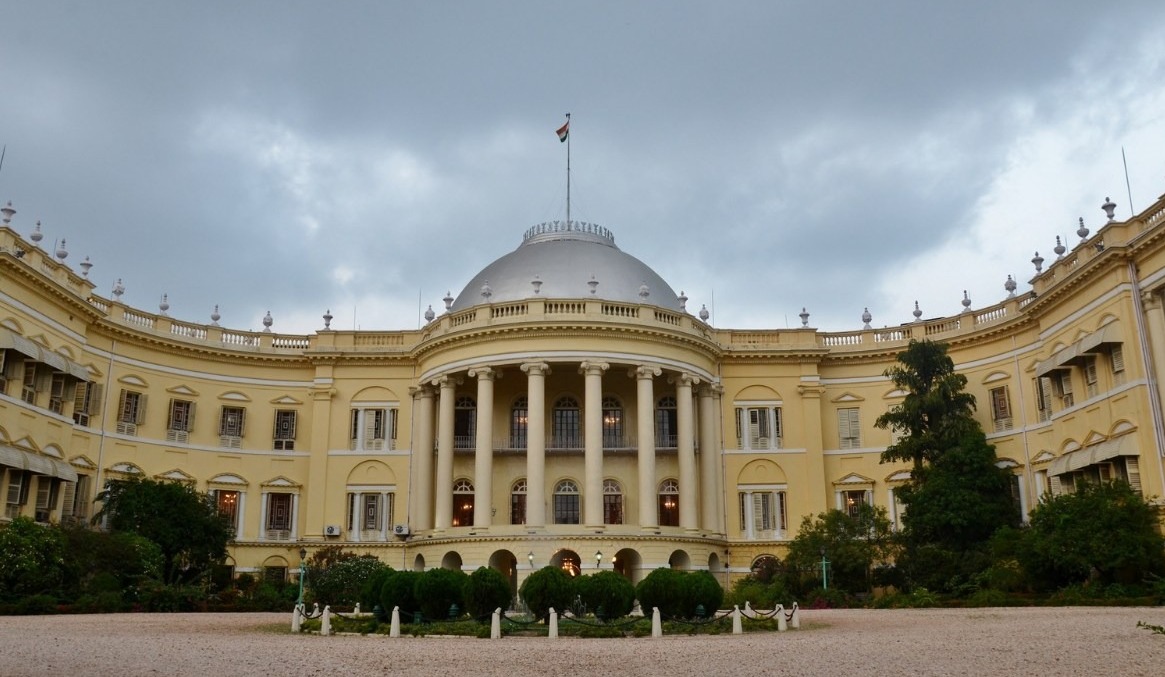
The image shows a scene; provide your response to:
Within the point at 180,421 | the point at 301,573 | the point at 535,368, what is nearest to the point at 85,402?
the point at 180,421

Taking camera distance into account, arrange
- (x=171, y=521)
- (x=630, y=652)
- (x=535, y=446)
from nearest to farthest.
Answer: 1. (x=630, y=652)
2. (x=171, y=521)
3. (x=535, y=446)

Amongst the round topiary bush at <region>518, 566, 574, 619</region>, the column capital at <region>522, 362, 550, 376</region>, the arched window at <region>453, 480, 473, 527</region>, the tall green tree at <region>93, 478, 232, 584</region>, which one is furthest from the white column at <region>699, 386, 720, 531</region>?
the tall green tree at <region>93, 478, 232, 584</region>

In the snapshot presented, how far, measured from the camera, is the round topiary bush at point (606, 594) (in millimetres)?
23031

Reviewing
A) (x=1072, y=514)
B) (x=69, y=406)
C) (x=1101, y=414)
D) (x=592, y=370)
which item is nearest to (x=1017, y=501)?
(x=1101, y=414)

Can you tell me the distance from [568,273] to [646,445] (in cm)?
997

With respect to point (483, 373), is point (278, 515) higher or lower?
lower

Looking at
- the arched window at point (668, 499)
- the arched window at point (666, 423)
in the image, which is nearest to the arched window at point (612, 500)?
the arched window at point (668, 499)

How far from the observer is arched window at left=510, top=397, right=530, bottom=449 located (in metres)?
44.1

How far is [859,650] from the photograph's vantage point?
16922mm

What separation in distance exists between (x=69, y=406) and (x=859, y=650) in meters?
32.0

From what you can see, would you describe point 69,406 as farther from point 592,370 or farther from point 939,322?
point 939,322

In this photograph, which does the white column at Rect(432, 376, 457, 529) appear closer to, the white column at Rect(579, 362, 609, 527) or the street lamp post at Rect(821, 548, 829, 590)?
the white column at Rect(579, 362, 609, 527)

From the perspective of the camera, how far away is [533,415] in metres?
39.8

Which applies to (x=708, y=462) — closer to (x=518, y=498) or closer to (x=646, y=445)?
(x=646, y=445)
